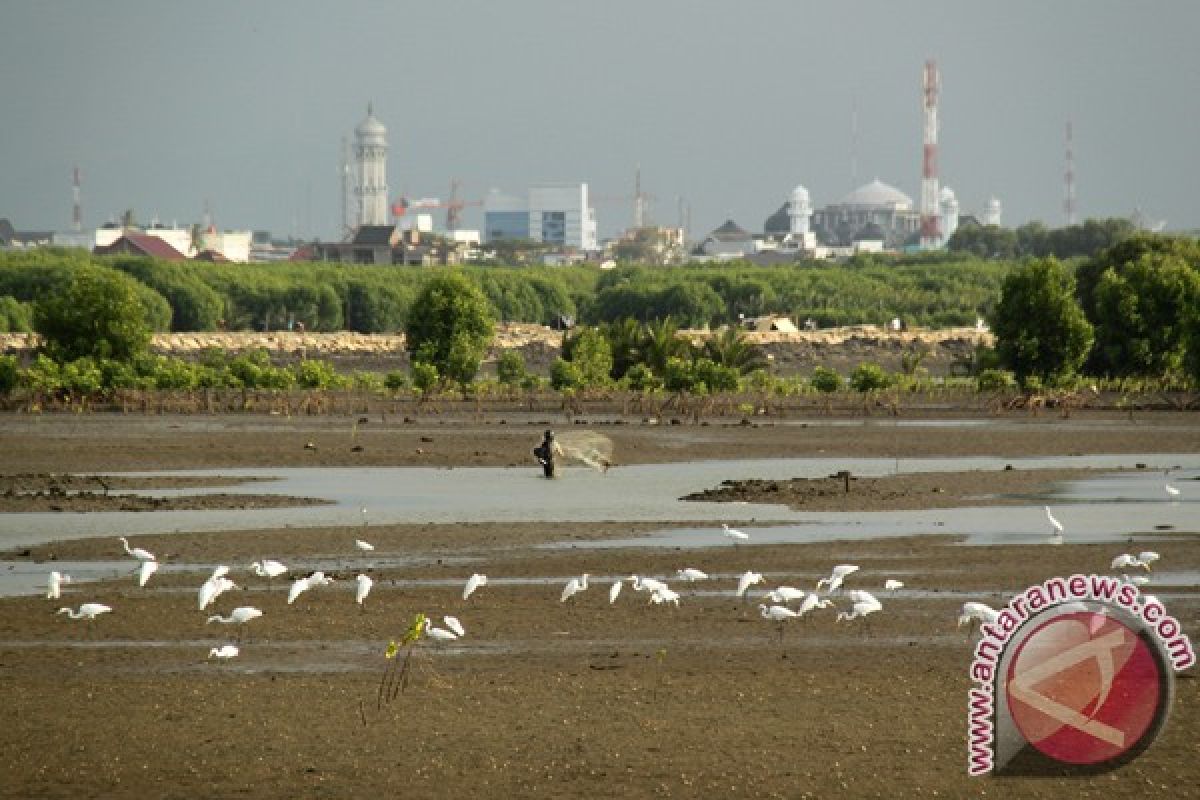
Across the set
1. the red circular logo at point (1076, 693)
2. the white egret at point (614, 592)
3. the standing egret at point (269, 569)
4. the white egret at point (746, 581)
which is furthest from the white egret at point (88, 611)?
the red circular logo at point (1076, 693)

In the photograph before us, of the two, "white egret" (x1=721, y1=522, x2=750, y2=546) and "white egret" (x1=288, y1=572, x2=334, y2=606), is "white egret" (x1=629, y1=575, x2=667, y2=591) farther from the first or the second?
"white egret" (x1=721, y1=522, x2=750, y2=546)

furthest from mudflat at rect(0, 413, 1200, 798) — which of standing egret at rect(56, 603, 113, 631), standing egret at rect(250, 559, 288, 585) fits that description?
standing egret at rect(250, 559, 288, 585)

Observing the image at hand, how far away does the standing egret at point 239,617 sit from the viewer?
2400 cm

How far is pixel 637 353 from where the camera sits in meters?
75.5

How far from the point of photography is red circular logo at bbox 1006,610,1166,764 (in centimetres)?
1594

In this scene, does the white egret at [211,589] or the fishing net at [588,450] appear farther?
the fishing net at [588,450]

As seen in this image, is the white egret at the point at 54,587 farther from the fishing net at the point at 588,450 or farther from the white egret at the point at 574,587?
the fishing net at the point at 588,450

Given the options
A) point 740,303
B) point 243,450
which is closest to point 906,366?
point 243,450

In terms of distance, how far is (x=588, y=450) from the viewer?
50438 millimetres

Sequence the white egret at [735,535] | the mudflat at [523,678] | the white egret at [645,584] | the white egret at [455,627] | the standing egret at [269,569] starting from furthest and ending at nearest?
the white egret at [735,535] → the standing egret at [269,569] → the white egret at [645,584] → the white egret at [455,627] → the mudflat at [523,678]

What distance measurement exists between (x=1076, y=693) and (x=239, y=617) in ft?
33.7

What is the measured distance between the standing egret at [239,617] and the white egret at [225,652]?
26.0 inches

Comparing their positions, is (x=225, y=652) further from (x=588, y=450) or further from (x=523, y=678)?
(x=588, y=450)

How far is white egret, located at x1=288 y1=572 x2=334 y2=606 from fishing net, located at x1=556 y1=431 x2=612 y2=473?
2102 cm
